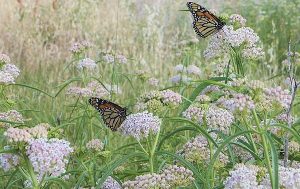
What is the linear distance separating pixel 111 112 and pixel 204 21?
106 centimetres

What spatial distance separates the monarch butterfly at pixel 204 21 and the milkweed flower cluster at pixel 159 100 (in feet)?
2.65

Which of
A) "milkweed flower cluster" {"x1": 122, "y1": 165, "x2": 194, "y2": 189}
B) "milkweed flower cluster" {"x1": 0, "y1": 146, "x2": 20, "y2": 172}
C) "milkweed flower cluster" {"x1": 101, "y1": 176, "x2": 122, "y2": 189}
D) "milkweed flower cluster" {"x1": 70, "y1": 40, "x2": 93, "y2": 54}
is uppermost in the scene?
"milkweed flower cluster" {"x1": 70, "y1": 40, "x2": 93, "y2": 54}

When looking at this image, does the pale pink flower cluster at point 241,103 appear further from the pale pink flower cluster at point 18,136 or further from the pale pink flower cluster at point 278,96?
the pale pink flower cluster at point 18,136

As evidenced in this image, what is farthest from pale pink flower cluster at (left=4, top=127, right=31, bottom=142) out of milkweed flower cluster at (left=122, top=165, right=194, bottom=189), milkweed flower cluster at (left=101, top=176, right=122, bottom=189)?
milkweed flower cluster at (left=101, top=176, right=122, bottom=189)

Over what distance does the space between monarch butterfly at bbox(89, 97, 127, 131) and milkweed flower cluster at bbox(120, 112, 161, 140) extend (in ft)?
1.82

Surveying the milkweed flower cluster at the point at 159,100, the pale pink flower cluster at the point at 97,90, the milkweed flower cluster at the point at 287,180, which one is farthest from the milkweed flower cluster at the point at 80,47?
the milkweed flower cluster at the point at 287,180

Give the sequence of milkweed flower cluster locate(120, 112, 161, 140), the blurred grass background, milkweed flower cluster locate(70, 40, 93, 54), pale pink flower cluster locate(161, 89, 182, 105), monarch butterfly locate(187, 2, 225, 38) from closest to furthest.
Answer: milkweed flower cluster locate(120, 112, 161, 140), pale pink flower cluster locate(161, 89, 182, 105), monarch butterfly locate(187, 2, 225, 38), milkweed flower cluster locate(70, 40, 93, 54), the blurred grass background

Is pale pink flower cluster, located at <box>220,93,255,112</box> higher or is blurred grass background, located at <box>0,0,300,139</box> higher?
pale pink flower cluster, located at <box>220,93,255,112</box>

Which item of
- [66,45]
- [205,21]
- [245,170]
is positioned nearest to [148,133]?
[245,170]

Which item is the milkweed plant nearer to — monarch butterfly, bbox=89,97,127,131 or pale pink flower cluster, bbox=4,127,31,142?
pale pink flower cluster, bbox=4,127,31,142

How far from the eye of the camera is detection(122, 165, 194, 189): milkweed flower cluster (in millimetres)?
2748

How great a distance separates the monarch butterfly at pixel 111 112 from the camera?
3854mm

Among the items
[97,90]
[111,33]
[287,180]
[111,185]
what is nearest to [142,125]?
[111,185]

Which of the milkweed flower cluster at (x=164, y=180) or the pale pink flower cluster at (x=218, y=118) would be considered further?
the pale pink flower cluster at (x=218, y=118)
